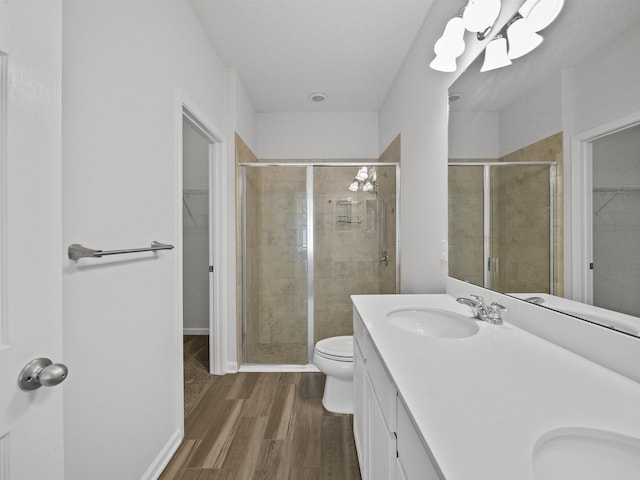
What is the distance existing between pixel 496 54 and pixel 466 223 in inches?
29.9

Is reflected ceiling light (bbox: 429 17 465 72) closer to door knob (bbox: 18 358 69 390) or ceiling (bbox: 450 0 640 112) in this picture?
ceiling (bbox: 450 0 640 112)

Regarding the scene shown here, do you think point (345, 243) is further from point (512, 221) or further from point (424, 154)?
point (512, 221)

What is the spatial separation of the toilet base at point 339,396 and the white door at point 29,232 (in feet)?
5.43

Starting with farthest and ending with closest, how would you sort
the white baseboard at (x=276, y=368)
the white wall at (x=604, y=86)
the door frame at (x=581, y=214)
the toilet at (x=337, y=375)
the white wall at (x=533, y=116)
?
the white baseboard at (x=276, y=368) < the toilet at (x=337, y=375) < the white wall at (x=533, y=116) < the door frame at (x=581, y=214) < the white wall at (x=604, y=86)

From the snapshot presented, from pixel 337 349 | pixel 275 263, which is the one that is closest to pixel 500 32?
pixel 337 349

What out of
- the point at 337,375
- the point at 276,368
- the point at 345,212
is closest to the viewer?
the point at 337,375

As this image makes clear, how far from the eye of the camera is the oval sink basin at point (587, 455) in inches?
20.7

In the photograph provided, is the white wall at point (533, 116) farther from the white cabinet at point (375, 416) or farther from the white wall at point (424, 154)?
the white cabinet at point (375, 416)

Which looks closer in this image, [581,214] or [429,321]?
[581,214]

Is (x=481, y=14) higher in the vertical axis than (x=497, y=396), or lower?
higher

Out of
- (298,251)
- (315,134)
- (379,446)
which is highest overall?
(315,134)

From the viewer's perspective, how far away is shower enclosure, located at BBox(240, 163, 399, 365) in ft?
9.27

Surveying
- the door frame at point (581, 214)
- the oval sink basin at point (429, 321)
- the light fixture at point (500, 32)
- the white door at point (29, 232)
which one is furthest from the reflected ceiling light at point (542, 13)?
the white door at point (29, 232)

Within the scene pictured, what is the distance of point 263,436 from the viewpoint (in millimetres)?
1810
